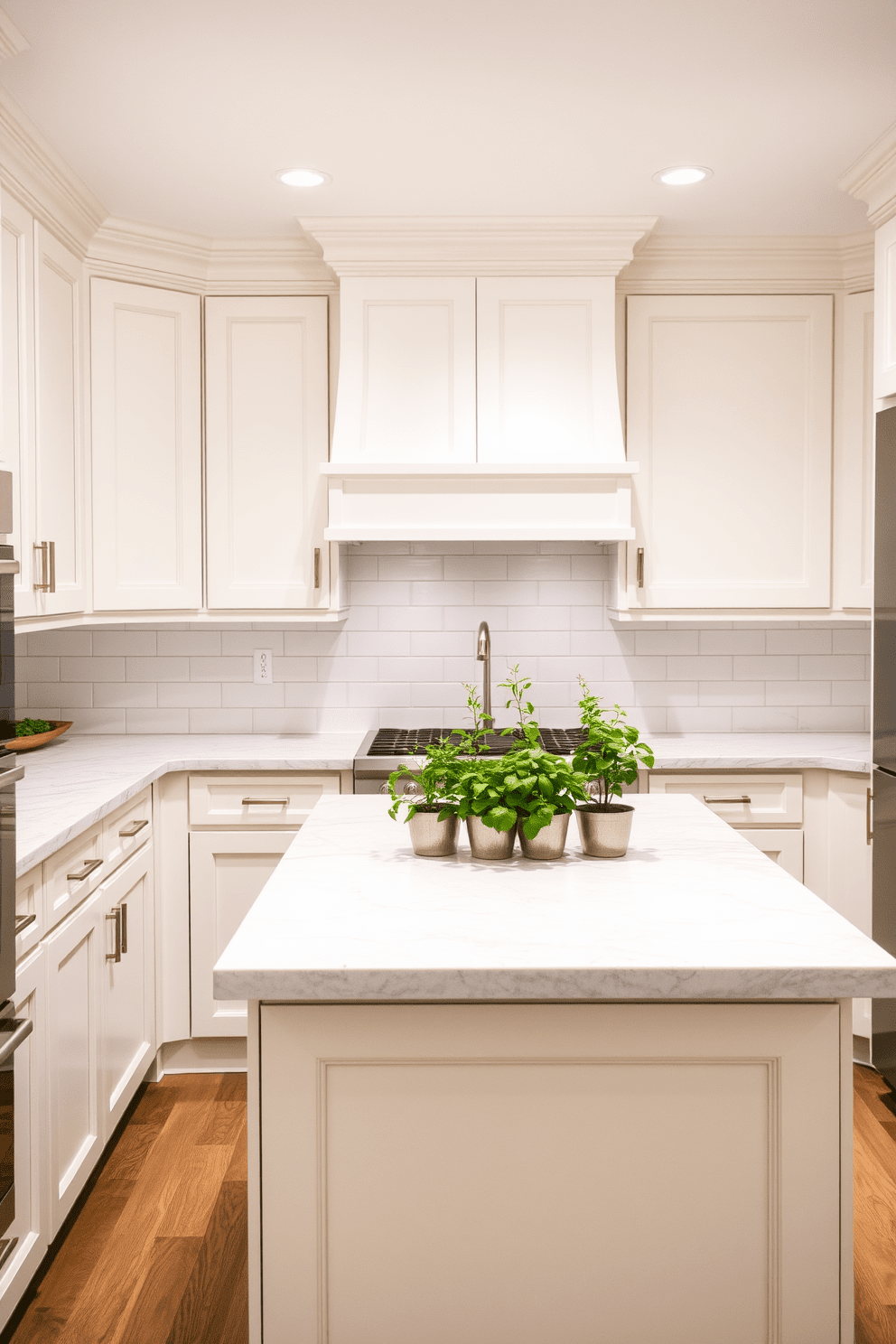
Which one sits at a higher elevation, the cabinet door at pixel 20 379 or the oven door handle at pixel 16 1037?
the cabinet door at pixel 20 379

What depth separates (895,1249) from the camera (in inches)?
93.9

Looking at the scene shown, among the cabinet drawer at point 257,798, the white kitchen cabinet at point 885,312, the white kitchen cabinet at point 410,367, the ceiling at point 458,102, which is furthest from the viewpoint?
the white kitchen cabinet at point 410,367

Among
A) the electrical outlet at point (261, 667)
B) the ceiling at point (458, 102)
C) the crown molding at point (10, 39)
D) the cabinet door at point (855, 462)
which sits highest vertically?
the ceiling at point (458, 102)

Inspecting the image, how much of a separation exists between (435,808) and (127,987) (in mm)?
1477

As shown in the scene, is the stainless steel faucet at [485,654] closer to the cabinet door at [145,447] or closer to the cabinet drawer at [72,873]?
the cabinet door at [145,447]

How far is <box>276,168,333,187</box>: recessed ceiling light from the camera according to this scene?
297cm

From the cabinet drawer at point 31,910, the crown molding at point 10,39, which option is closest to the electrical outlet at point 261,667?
the cabinet drawer at point 31,910

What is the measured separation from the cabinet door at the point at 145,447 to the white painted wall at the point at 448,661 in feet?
1.42

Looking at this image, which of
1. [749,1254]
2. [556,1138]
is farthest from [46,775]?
[749,1254]

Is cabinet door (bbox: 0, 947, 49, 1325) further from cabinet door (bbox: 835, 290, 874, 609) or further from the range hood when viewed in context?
cabinet door (bbox: 835, 290, 874, 609)

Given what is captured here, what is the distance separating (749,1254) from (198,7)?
2395mm

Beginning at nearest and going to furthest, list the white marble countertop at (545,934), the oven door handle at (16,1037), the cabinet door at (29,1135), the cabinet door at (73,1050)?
1. the white marble countertop at (545,934)
2. the oven door handle at (16,1037)
3. the cabinet door at (29,1135)
4. the cabinet door at (73,1050)

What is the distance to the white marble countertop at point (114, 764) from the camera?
2453 millimetres

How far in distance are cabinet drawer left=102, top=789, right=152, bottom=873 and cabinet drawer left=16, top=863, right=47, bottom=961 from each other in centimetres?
48
